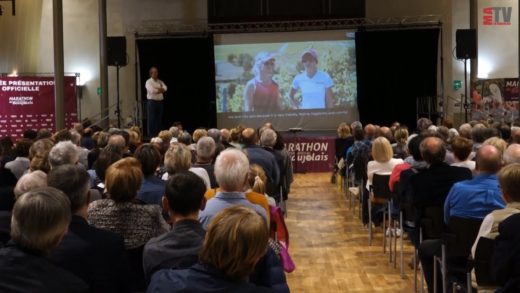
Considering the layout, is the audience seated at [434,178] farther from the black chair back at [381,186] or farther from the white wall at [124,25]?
the white wall at [124,25]

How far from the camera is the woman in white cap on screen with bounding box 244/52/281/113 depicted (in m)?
16.7

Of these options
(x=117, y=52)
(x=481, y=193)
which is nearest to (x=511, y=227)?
(x=481, y=193)

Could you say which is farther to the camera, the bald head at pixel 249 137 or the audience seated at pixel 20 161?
the bald head at pixel 249 137

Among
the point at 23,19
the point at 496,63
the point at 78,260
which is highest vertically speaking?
the point at 23,19

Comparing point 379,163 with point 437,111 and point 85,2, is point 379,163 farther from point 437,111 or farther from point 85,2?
point 85,2

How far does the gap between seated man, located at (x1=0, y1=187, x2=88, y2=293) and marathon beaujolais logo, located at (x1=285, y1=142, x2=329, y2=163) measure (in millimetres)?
12520

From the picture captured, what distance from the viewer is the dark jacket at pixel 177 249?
2713mm

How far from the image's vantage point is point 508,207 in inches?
138

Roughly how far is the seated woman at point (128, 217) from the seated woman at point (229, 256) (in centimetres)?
146

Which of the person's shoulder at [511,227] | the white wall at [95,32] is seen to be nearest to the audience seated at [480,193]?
the person's shoulder at [511,227]

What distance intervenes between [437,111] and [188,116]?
20.9 feet

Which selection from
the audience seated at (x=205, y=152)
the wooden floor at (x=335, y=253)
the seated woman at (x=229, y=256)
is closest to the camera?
the seated woman at (x=229, y=256)

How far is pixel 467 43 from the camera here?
1531 cm

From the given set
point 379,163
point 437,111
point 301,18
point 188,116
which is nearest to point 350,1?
point 301,18
